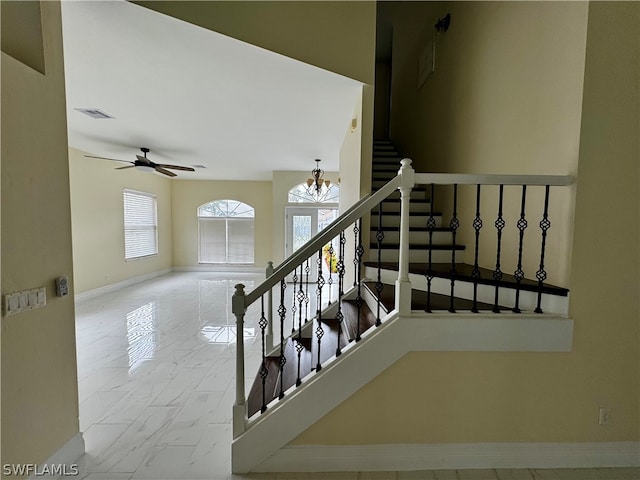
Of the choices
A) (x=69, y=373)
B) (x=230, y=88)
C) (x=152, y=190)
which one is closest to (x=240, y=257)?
(x=152, y=190)

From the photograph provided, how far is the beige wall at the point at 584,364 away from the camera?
1.78 m

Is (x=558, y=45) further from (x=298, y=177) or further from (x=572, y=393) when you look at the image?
(x=298, y=177)

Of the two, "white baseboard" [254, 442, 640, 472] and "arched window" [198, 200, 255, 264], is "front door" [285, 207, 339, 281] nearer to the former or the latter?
"arched window" [198, 200, 255, 264]

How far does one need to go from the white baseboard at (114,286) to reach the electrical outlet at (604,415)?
7.35 metres

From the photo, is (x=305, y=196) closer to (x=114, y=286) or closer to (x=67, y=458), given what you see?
(x=114, y=286)

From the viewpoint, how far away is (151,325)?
4.44m

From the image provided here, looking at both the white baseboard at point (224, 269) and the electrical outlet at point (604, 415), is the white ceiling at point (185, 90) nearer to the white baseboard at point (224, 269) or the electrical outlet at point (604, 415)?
the electrical outlet at point (604, 415)

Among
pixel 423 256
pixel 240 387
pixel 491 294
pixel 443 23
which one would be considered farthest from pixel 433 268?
pixel 443 23

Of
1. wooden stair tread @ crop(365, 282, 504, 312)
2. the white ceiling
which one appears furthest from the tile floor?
the white ceiling

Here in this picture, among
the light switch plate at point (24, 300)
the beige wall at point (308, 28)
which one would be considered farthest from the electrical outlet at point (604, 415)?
the light switch plate at point (24, 300)

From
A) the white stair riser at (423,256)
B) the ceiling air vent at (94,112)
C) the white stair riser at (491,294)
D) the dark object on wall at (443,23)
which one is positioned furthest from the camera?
the ceiling air vent at (94,112)

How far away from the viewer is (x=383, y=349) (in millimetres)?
1797

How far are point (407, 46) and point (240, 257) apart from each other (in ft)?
22.0

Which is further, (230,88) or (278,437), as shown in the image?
(230,88)
